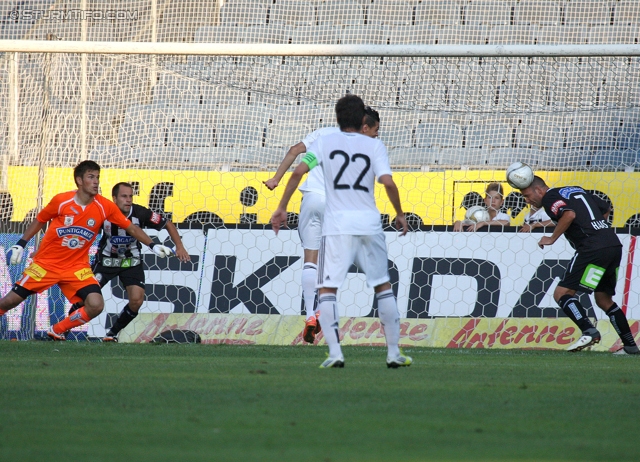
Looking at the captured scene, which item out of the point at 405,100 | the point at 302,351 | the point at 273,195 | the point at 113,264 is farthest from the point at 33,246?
the point at 405,100

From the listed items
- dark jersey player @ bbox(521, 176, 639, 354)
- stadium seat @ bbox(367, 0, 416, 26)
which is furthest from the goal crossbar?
stadium seat @ bbox(367, 0, 416, 26)

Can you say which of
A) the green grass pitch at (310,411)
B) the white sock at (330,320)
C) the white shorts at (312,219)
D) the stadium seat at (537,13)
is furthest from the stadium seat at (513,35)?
the white sock at (330,320)

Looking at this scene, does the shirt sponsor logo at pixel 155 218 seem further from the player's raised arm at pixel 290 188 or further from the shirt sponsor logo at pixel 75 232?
the player's raised arm at pixel 290 188

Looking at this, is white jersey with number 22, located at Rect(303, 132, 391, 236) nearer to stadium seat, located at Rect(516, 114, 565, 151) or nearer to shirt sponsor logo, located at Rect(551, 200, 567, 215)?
shirt sponsor logo, located at Rect(551, 200, 567, 215)

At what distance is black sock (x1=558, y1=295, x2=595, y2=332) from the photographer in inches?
344

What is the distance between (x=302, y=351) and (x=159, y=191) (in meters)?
4.13

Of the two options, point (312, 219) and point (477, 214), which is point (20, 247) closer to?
point (312, 219)

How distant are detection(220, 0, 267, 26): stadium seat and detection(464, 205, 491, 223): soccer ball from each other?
706 centimetres

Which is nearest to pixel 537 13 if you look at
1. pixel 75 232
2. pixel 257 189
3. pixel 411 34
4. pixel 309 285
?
pixel 411 34

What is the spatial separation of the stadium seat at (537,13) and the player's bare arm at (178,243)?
28.0ft

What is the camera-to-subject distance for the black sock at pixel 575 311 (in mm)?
8750

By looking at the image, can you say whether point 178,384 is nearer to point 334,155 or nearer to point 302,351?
point 334,155

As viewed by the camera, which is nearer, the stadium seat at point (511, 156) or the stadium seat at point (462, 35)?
the stadium seat at point (511, 156)

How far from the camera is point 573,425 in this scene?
3.89 meters
